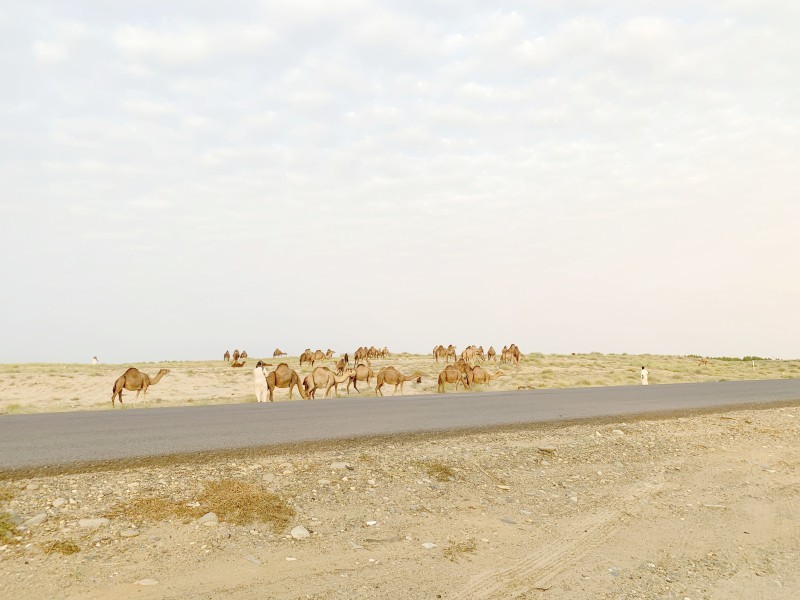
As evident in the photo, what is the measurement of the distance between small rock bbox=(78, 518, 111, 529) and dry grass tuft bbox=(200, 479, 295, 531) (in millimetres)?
1150

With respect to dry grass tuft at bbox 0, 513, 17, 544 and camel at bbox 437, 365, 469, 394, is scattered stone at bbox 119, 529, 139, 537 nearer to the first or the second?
dry grass tuft at bbox 0, 513, 17, 544

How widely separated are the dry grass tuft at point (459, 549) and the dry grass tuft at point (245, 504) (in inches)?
77.1

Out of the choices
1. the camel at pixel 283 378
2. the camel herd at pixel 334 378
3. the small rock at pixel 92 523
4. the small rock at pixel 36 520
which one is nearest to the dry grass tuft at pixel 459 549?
the small rock at pixel 92 523

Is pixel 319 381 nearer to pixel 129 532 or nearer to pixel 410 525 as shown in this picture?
pixel 410 525

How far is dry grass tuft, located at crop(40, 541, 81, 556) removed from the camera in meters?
6.06

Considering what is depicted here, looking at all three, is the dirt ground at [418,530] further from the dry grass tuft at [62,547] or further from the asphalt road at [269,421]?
the asphalt road at [269,421]

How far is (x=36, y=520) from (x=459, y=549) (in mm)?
4673

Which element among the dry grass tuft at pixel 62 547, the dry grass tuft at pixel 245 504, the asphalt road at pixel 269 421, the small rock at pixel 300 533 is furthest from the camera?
the asphalt road at pixel 269 421

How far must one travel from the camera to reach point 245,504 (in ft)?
24.9

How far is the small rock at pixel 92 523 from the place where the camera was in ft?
21.9

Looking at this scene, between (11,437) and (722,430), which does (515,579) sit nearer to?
(11,437)

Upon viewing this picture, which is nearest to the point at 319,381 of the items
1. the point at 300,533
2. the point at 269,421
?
the point at 269,421

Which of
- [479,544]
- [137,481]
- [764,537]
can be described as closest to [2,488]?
[137,481]

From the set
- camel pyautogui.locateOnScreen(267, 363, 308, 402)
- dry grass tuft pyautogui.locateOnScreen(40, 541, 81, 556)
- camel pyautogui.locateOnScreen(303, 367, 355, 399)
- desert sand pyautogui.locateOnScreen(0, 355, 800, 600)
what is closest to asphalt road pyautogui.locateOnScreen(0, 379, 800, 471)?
desert sand pyautogui.locateOnScreen(0, 355, 800, 600)
